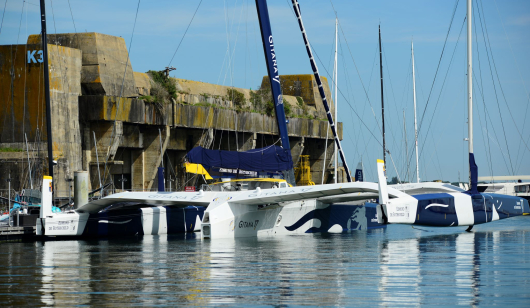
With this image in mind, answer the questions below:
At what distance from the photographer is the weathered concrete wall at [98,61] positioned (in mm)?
27750

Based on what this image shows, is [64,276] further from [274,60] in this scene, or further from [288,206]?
[274,60]

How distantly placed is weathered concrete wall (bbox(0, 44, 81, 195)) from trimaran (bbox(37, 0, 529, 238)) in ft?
13.4

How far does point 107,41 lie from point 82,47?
1.13 m

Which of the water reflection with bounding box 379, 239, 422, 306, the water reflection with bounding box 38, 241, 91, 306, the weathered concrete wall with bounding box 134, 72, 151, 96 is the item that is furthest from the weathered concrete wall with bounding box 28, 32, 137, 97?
the water reflection with bounding box 379, 239, 422, 306

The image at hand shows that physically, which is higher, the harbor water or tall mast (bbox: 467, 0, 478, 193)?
tall mast (bbox: 467, 0, 478, 193)

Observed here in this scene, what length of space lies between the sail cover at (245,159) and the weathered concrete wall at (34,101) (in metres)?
8.58

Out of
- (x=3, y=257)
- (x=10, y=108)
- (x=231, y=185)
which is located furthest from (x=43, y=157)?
(x=3, y=257)

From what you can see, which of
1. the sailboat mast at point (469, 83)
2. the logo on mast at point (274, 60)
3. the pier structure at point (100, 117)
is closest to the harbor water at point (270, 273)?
the sailboat mast at point (469, 83)

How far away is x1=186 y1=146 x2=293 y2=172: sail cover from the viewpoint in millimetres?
18375

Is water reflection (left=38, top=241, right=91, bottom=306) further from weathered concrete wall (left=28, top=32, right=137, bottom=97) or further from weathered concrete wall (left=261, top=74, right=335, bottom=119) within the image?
weathered concrete wall (left=261, top=74, right=335, bottom=119)

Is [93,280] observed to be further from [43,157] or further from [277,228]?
[43,157]

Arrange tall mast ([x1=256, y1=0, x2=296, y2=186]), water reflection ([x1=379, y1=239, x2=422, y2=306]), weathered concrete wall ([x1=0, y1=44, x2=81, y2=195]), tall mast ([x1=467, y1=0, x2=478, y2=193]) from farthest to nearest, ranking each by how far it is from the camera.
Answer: weathered concrete wall ([x1=0, y1=44, x2=81, y2=195]) → tall mast ([x1=256, y1=0, x2=296, y2=186]) → tall mast ([x1=467, y1=0, x2=478, y2=193]) → water reflection ([x1=379, y1=239, x2=422, y2=306])

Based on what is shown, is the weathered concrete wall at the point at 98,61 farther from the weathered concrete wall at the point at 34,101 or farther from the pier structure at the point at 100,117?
the weathered concrete wall at the point at 34,101

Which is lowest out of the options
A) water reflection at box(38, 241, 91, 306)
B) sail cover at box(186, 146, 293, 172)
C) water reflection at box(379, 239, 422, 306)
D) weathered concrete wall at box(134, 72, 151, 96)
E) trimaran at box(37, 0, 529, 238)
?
water reflection at box(379, 239, 422, 306)
